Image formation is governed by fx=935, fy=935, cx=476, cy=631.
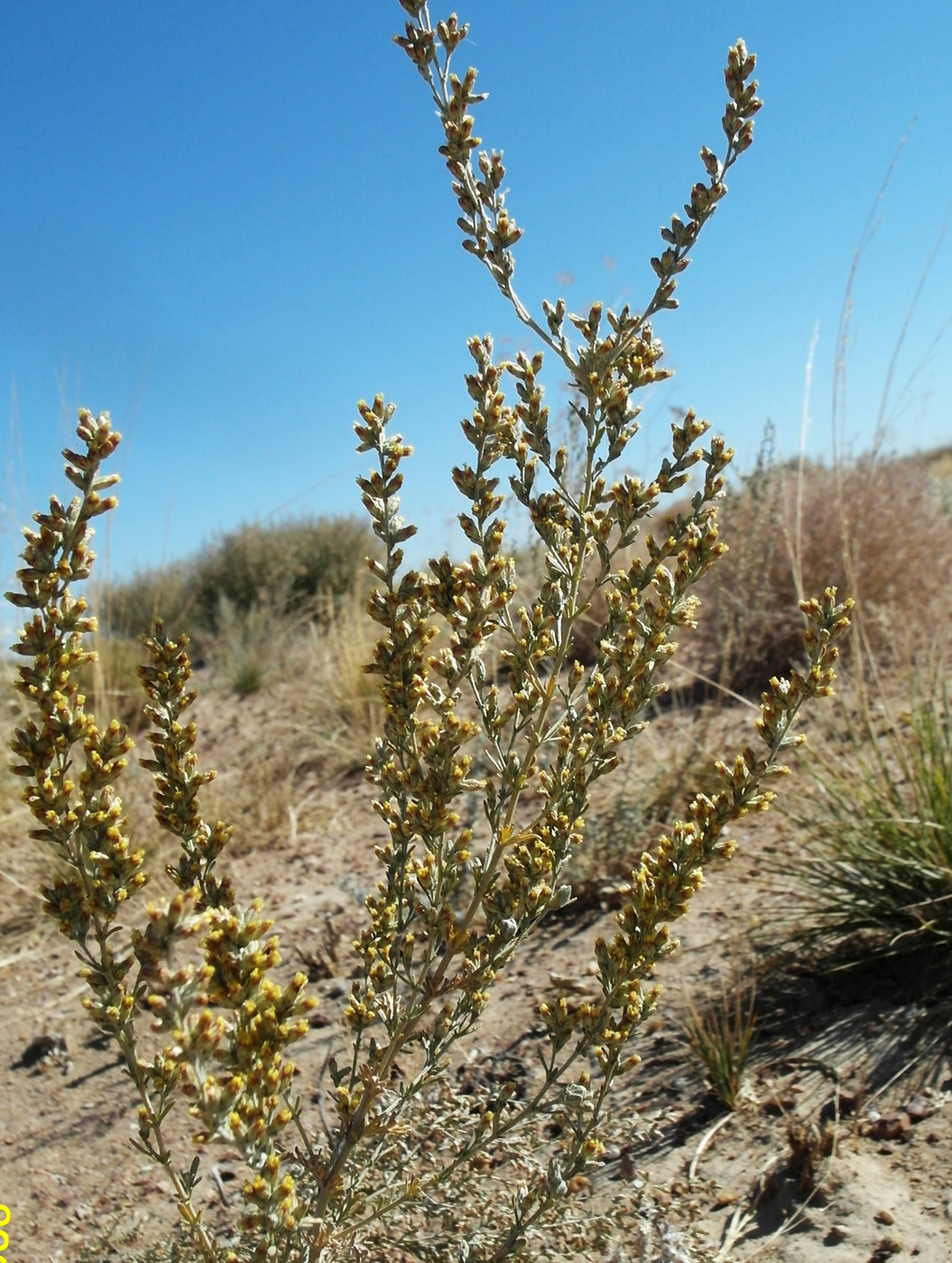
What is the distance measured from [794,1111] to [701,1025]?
276 mm

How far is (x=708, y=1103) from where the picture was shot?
7.73 ft

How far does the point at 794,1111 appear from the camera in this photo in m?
2.23

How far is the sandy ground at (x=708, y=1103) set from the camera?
197cm

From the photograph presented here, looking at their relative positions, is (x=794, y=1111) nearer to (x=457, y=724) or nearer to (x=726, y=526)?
(x=457, y=724)

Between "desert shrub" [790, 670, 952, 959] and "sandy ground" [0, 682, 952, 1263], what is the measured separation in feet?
0.41

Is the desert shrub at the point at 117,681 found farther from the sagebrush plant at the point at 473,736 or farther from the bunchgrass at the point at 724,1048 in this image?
the sagebrush plant at the point at 473,736

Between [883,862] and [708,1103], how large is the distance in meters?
0.85

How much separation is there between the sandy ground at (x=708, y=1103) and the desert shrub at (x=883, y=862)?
0.12 meters

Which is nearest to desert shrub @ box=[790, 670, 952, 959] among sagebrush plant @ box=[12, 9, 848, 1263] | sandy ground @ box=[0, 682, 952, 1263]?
sandy ground @ box=[0, 682, 952, 1263]

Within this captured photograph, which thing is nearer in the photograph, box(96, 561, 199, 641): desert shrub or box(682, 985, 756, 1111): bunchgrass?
box(682, 985, 756, 1111): bunchgrass

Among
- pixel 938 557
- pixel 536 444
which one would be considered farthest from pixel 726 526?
pixel 536 444

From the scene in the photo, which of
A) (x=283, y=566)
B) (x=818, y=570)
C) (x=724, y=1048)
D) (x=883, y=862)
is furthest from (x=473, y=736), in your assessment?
(x=283, y=566)

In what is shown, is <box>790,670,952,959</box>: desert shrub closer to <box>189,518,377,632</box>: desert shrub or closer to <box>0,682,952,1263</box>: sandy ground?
<box>0,682,952,1263</box>: sandy ground

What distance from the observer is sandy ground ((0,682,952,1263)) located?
1.97 m
